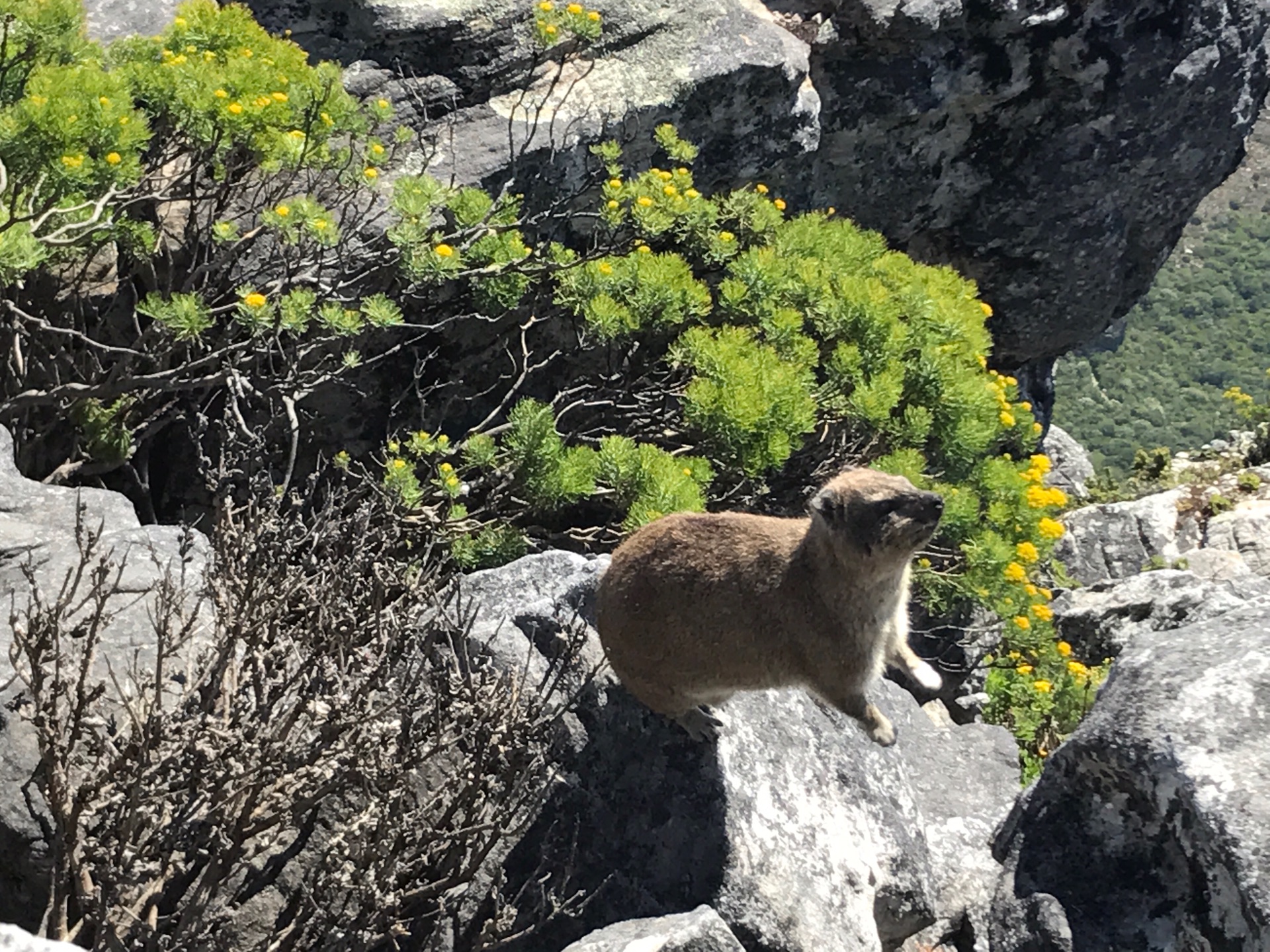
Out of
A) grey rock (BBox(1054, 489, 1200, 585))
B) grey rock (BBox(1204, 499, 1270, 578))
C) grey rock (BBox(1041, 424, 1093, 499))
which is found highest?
grey rock (BBox(1204, 499, 1270, 578))

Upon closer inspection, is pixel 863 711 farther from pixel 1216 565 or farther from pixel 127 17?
pixel 1216 565

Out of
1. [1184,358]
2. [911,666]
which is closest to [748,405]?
[911,666]

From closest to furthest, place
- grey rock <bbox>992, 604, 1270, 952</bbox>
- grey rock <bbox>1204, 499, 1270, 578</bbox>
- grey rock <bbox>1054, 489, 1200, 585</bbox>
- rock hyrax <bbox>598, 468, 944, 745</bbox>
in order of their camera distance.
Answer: grey rock <bbox>992, 604, 1270, 952</bbox> → rock hyrax <bbox>598, 468, 944, 745</bbox> → grey rock <bbox>1204, 499, 1270, 578</bbox> → grey rock <bbox>1054, 489, 1200, 585</bbox>

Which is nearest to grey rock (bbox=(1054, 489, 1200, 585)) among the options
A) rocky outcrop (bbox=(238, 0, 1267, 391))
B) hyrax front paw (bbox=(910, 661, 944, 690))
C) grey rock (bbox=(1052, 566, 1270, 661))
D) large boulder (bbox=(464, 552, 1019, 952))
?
rocky outcrop (bbox=(238, 0, 1267, 391))

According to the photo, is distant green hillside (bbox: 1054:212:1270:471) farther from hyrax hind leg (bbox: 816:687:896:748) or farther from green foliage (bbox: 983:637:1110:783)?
hyrax hind leg (bbox: 816:687:896:748)

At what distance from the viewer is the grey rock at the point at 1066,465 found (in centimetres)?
1834

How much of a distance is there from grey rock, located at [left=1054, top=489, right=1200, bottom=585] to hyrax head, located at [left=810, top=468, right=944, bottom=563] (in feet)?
28.5

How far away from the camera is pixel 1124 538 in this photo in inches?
524

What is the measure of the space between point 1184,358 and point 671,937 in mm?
41706

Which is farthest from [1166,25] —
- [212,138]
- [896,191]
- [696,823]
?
[696,823]

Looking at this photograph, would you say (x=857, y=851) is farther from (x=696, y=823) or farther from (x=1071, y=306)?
(x=1071, y=306)

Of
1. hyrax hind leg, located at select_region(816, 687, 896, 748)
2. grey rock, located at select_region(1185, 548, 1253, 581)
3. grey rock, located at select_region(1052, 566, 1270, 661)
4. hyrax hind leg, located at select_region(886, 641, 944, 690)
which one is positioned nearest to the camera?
hyrax hind leg, located at select_region(816, 687, 896, 748)

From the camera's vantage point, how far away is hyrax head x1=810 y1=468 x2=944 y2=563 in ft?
15.7

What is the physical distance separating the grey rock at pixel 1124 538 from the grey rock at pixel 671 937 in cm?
996
